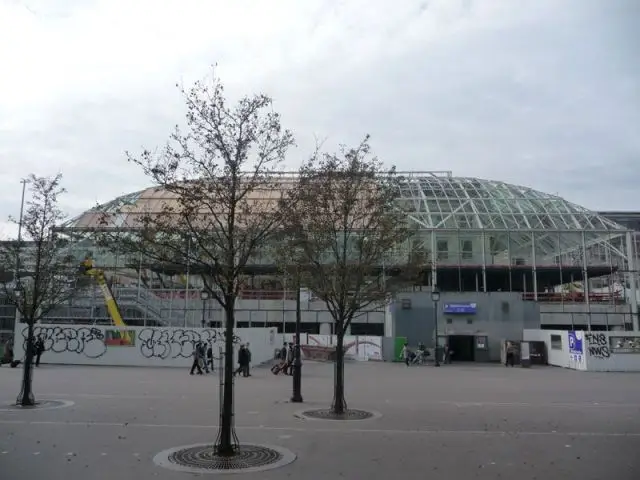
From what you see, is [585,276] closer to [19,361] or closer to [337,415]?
[337,415]

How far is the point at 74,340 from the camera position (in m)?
28.2

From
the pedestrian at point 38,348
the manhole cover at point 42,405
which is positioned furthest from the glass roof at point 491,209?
the manhole cover at point 42,405

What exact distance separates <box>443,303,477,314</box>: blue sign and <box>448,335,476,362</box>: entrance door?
1713 mm

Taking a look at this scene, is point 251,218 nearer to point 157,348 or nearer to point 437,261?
point 157,348

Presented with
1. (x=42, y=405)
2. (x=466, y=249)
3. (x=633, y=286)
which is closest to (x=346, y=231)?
(x=42, y=405)

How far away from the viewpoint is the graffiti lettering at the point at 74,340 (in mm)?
27891

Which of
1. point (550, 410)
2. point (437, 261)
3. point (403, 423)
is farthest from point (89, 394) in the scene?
point (437, 261)

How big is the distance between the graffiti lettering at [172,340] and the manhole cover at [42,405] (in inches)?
527

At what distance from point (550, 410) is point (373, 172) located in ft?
23.2

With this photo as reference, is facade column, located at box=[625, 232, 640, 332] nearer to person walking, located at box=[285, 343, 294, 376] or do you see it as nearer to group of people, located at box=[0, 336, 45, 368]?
person walking, located at box=[285, 343, 294, 376]

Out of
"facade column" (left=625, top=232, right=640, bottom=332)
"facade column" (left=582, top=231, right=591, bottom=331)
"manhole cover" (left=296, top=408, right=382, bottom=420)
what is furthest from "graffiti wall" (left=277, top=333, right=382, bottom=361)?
"manhole cover" (left=296, top=408, right=382, bottom=420)

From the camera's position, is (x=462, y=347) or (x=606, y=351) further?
(x=462, y=347)

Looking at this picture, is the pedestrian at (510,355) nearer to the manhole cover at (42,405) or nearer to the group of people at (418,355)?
the group of people at (418,355)

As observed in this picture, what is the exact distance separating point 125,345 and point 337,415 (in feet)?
59.0
